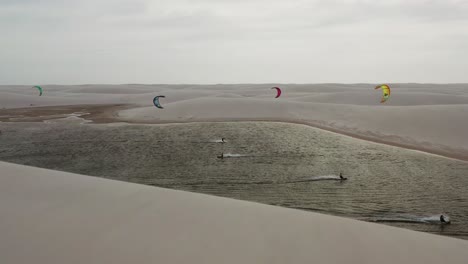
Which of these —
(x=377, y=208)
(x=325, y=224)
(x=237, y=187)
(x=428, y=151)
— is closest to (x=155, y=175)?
(x=237, y=187)

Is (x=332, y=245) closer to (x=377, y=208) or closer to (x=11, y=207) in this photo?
(x=11, y=207)

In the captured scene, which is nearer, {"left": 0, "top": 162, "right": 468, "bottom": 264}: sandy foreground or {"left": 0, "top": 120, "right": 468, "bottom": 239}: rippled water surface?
{"left": 0, "top": 162, "right": 468, "bottom": 264}: sandy foreground

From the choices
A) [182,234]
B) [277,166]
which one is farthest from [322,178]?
[182,234]

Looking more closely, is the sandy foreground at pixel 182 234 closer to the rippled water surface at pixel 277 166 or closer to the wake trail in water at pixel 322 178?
the rippled water surface at pixel 277 166

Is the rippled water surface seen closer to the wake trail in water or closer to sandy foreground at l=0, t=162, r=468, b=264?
the wake trail in water

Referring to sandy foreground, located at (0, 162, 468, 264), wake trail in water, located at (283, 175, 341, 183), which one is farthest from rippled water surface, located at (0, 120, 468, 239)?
sandy foreground, located at (0, 162, 468, 264)

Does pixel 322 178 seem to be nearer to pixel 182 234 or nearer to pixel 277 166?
pixel 277 166
